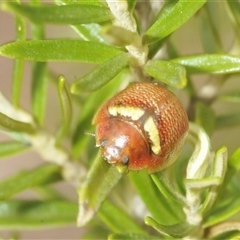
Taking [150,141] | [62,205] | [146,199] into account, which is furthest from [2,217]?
[150,141]

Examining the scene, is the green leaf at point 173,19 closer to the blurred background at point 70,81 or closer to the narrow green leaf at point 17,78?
the narrow green leaf at point 17,78

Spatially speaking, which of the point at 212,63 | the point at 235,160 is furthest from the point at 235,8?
the point at 235,160

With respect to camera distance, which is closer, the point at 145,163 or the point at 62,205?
the point at 145,163

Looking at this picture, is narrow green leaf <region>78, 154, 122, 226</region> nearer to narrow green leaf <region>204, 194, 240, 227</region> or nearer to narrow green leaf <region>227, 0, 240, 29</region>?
narrow green leaf <region>204, 194, 240, 227</region>

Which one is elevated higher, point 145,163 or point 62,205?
point 145,163

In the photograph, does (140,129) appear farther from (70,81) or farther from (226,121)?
(70,81)

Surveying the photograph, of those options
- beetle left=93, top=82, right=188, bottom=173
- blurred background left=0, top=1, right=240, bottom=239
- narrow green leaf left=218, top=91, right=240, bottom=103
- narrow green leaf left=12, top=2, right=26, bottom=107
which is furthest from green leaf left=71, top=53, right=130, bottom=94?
blurred background left=0, top=1, right=240, bottom=239

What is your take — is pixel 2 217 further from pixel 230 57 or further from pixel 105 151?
pixel 230 57
